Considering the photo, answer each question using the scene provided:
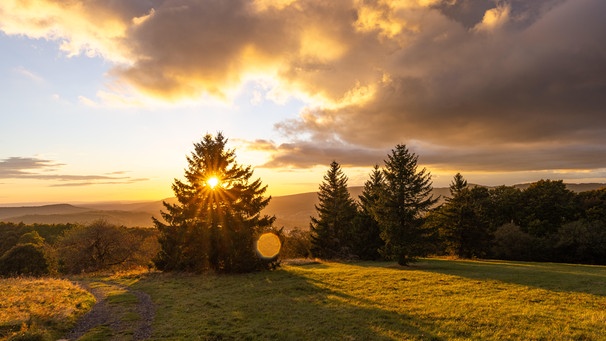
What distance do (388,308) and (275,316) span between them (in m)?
5.83

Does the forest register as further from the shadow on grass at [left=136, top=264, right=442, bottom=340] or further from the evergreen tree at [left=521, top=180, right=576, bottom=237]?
the shadow on grass at [left=136, top=264, right=442, bottom=340]

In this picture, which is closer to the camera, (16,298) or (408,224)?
(16,298)

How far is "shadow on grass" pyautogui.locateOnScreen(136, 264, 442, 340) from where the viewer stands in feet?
41.8

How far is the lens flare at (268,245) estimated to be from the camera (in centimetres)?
3566

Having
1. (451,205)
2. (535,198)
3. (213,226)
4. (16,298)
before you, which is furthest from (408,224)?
(535,198)

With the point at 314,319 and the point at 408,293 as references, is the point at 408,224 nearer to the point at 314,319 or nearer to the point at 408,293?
the point at 408,293

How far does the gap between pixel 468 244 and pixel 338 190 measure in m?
25.6

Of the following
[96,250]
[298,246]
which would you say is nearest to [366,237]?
[298,246]

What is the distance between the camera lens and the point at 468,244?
57.1 metres

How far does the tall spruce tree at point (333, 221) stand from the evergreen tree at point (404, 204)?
697 inches

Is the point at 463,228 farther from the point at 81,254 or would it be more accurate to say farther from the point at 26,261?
the point at 26,261

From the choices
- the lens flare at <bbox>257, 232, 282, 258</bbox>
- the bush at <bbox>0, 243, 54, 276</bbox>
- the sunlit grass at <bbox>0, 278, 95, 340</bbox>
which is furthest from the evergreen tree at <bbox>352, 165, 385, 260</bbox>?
the bush at <bbox>0, 243, 54, 276</bbox>

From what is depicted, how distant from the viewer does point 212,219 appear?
3425 cm

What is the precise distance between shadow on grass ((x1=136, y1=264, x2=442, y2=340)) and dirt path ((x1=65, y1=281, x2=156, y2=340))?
2.06 feet
